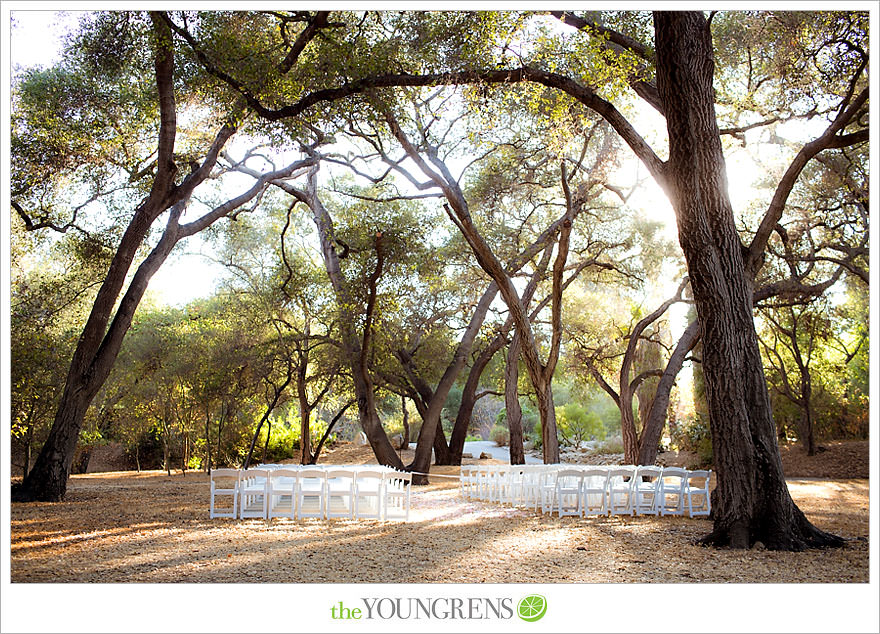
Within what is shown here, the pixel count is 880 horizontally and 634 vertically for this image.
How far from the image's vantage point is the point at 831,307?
47.7 ft

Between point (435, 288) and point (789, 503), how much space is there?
995cm

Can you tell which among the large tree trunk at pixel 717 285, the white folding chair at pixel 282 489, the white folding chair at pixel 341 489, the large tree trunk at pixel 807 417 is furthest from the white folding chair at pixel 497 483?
the large tree trunk at pixel 807 417

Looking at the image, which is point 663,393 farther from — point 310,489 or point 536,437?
point 536,437

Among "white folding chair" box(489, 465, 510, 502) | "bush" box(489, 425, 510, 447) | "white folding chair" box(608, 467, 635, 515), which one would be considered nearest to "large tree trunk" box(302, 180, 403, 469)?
"white folding chair" box(489, 465, 510, 502)

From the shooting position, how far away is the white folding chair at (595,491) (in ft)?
23.1

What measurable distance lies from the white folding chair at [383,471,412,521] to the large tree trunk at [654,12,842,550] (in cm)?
287

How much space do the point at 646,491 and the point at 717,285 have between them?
292 centimetres

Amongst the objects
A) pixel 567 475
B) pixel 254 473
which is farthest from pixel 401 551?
pixel 567 475

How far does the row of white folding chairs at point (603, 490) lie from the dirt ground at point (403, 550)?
33 cm

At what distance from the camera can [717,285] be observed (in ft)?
18.1

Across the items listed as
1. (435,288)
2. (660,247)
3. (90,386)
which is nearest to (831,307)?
(660,247)

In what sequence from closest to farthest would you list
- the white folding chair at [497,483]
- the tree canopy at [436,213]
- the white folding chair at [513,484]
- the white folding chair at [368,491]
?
the tree canopy at [436,213] → the white folding chair at [368,491] → the white folding chair at [513,484] → the white folding chair at [497,483]

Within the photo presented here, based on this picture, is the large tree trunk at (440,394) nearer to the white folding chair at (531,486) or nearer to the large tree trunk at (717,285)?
the white folding chair at (531,486)

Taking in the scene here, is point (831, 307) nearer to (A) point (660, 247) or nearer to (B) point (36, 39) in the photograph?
(A) point (660, 247)
